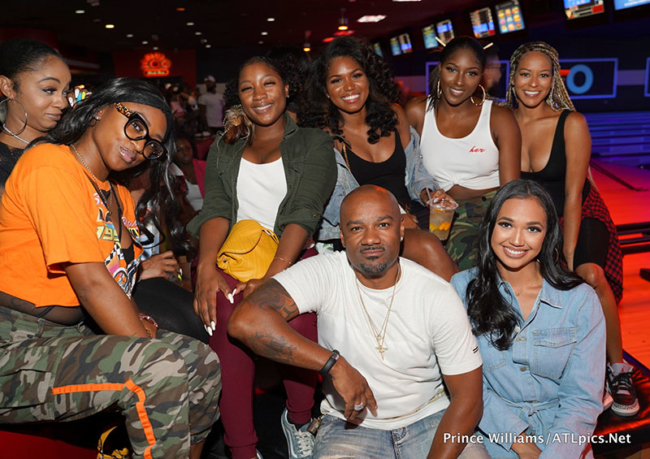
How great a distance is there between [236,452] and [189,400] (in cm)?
35

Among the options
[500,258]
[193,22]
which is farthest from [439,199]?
[193,22]

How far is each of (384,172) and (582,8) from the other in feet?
14.0

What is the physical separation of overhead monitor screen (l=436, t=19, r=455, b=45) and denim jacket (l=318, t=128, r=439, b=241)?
8.20 meters

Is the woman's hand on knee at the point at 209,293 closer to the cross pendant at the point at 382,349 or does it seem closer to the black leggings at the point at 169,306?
the black leggings at the point at 169,306

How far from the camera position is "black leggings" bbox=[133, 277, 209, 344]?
2221 mm

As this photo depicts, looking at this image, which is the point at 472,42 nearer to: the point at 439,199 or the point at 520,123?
the point at 520,123

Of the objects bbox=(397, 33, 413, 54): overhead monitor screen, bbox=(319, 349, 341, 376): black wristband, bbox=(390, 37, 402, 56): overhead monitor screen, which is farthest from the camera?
bbox=(390, 37, 402, 56): overhead monitor screen

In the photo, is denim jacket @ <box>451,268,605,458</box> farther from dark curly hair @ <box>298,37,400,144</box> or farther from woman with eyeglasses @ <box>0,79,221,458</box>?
dark curly hair @ <box>298,37,400,144</box>

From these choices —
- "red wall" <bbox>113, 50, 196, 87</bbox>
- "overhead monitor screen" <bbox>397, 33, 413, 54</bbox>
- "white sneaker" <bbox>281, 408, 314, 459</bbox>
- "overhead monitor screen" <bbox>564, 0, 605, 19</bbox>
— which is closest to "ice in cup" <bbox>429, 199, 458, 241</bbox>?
"white sneaker" <bbox>281, 408, 314, 459</bbox>

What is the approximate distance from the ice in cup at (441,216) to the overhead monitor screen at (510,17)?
592 centimetres

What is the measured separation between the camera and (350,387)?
5.65 feet

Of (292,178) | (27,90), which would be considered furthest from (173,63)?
(292,178)

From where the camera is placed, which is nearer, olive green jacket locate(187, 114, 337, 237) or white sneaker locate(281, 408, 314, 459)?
white sneaker locate(281, 408, 314, 459)

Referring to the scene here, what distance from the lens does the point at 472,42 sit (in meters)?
2.70
